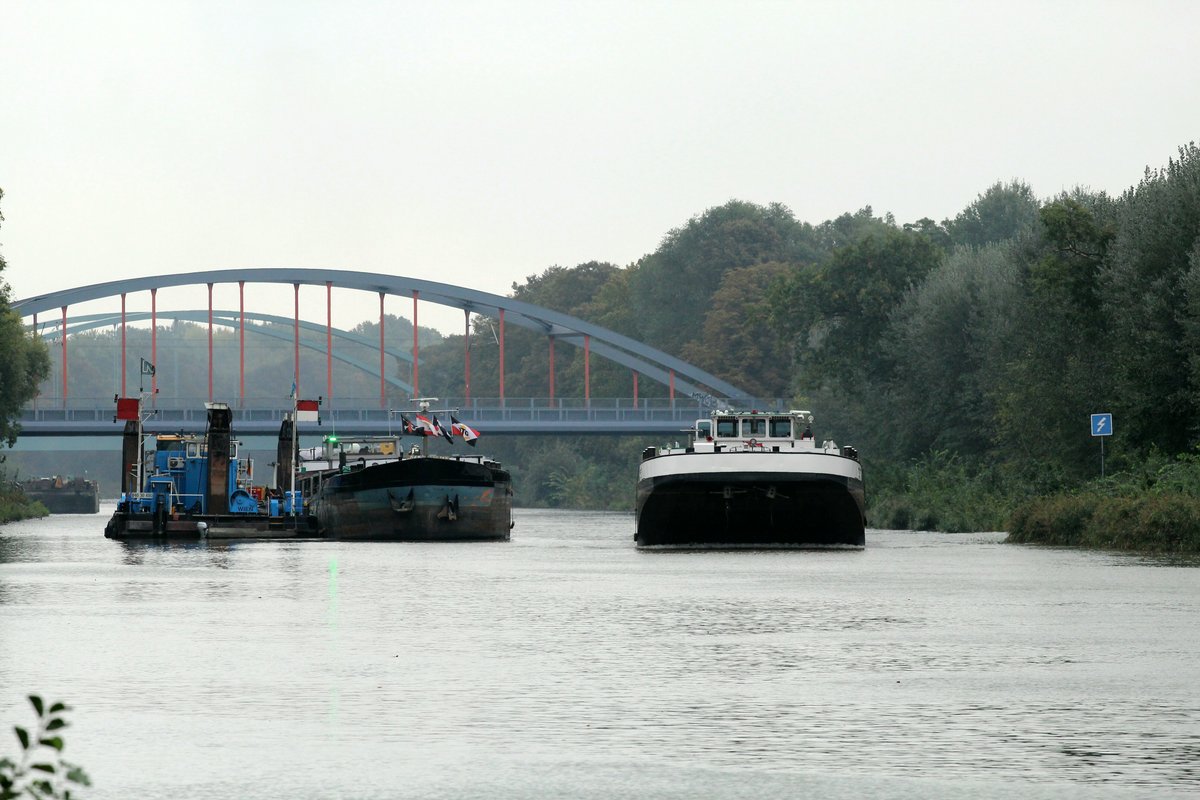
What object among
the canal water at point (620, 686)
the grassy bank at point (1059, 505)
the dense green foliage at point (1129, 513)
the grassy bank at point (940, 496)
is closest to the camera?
the canal water at point (620, 686)

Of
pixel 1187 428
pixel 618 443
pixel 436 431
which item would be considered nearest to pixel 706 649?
pixel 1187 428

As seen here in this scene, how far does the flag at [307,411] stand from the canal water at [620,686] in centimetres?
3726

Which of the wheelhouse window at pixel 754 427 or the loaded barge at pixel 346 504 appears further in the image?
the loaded barge at pixel 346 504

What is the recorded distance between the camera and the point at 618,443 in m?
134

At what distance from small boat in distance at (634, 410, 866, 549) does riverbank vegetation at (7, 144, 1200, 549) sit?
4.86 m

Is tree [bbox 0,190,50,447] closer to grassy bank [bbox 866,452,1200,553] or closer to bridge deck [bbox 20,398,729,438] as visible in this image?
bridge deck [bbox 20,398,729,438]

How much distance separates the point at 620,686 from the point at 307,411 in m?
56.0

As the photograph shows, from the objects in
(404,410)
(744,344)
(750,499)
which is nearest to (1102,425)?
(750,499)

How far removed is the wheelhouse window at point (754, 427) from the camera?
53.7 metres

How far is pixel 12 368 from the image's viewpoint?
274ft

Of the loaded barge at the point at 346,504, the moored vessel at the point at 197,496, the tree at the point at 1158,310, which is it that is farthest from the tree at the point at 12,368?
the tree at the point at 1158,310

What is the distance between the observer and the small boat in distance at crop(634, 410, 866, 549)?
47.0m

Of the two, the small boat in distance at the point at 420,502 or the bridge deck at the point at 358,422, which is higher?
the bridge deck at the point at 358,422

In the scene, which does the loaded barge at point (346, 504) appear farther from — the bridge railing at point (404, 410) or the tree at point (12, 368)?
the bridge railing at point (404, 410)
